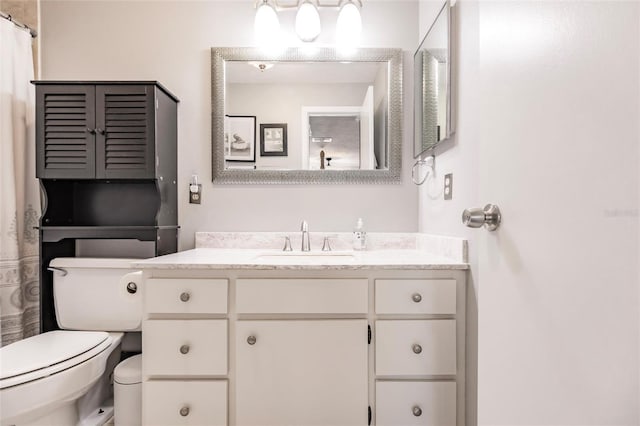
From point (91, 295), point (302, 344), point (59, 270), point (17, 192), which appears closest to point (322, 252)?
point (302, 344)

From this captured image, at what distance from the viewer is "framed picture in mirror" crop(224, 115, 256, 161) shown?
70.1 inches

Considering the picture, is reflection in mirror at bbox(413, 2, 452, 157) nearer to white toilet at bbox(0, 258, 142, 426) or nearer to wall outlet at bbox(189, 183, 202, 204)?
wall outlet at bbox(189, 183, 202, 204)

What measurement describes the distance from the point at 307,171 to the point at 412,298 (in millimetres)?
888

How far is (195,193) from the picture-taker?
177 centimetres

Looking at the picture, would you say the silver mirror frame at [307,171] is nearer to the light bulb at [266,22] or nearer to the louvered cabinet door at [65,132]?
the light bulb at [266,22]

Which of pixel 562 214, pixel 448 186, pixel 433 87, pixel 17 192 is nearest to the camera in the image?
pixel 562 214

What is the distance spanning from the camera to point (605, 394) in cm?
37

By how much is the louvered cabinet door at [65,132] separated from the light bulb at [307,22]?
3.46 feet

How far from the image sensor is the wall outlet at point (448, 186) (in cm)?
137

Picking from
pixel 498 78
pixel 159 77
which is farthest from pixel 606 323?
pixel 159 77

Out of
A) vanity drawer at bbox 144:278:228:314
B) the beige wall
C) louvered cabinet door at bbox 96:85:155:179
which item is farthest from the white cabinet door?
the beige wall

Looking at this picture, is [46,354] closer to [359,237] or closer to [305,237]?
[305,237]

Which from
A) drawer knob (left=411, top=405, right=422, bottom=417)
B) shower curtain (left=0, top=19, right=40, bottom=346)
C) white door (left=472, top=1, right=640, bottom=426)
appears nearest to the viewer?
white door (left=472, top=1, right=640, bottom=426)

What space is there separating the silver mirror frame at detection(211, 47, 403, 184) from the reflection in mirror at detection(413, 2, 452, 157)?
0.35 feet
